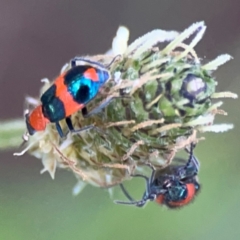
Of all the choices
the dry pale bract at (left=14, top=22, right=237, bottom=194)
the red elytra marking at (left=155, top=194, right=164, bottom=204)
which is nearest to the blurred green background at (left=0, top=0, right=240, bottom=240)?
the red elytra marking at (left=155, top=194, right=164, bottom=204)

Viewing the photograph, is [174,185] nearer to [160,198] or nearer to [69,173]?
[160,198]

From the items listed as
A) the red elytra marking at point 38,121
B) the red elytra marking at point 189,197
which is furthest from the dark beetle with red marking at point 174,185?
the red elytra marking at point 38,121

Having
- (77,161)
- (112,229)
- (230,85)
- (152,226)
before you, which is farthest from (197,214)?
(77,161)

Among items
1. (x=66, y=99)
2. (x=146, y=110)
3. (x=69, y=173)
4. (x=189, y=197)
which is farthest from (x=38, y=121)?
(x=69, y=173)

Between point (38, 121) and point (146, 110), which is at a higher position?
point (38, 121)

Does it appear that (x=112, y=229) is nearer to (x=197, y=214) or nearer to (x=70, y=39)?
(x=197, y=214)

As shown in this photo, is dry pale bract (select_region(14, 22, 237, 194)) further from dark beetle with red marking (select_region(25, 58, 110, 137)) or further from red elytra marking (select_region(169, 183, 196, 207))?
red elytra marking (select_region(169, 183, 196, 207))
